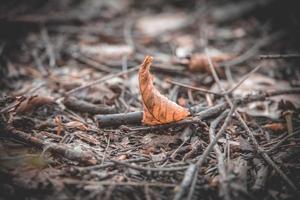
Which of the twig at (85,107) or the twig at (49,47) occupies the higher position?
the twig at (49,47)

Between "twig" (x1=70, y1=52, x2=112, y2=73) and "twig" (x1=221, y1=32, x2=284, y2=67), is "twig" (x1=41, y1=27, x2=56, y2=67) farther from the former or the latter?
"twig" (x1=221, y1=32, x2=284, y2=67)

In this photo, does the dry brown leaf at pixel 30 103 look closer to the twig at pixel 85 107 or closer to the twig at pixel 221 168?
the twig at pixel 85 107

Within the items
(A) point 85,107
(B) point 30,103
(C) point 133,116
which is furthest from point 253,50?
(B) point 30,103

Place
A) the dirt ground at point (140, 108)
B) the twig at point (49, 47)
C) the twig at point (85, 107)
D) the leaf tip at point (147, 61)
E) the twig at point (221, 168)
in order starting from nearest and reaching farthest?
the twig at point (221, 168) → the dirt ground at point (140, 108) → the leaf tip at point (147, 61) → the twig at point (85, 107) → the twig at point (49, 47)

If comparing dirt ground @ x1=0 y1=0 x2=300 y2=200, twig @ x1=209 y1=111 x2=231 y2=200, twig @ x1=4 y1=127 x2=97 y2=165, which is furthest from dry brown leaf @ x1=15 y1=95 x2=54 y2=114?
twig @ x1=209 y1=111 x2=231 y2=200

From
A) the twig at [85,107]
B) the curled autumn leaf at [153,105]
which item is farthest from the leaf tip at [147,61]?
the twig at [85,107]

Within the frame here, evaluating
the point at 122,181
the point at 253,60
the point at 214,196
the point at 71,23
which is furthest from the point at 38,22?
the point at 214,196

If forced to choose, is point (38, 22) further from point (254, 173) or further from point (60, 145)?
point (254, 173)

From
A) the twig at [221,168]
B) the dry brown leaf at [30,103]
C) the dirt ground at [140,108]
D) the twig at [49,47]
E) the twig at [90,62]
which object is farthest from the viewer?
the twig at [49,47]
